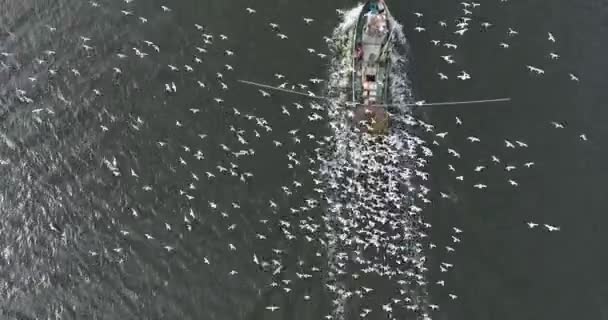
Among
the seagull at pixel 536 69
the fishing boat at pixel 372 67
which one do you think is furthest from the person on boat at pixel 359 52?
the seagull at pixel 536 69

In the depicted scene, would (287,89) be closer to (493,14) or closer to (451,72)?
(451,72)

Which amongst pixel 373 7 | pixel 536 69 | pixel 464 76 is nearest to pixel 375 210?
pixel 464 76

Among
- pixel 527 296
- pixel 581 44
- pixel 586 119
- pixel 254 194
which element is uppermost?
pixel 581 44

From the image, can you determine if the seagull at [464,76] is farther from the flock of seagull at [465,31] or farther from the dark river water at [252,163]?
the dark river water at [252,163]

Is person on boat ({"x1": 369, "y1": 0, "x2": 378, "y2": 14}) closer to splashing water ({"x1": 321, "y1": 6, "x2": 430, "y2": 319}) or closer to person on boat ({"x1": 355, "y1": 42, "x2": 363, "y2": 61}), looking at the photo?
person on boat ({"x1": 355, "y1": 42, "x2": 363, "y2": 61})

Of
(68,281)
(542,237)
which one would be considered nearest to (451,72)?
(542,237)

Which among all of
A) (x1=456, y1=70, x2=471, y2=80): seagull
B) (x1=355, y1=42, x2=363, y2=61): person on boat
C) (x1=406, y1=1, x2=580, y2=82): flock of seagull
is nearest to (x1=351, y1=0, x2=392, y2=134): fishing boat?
(x1=355, y1=42, x2=363, y2=61): person on boat

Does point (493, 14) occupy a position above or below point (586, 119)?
above
